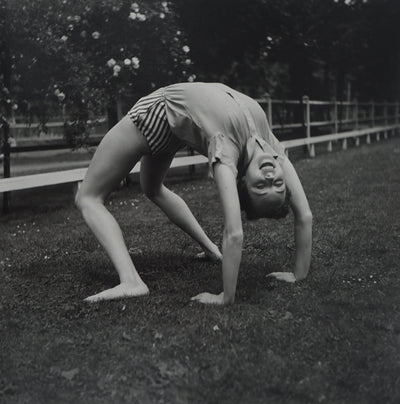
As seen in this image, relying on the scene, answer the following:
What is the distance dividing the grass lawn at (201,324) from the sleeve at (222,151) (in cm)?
87

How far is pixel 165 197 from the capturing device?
450 centimetres

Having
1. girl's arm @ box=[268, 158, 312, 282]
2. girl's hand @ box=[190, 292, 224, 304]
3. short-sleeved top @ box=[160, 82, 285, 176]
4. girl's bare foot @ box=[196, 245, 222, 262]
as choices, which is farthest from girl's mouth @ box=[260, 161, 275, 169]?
girl's bare foot @ box=[196, 245, 222, 262]

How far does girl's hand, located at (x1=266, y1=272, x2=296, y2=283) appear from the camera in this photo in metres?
4.04

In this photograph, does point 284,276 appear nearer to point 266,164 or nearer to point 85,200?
point 266,164

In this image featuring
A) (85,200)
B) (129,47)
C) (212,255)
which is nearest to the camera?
(85,200)

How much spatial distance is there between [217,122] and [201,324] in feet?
3.76

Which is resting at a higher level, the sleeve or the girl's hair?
the sleeve

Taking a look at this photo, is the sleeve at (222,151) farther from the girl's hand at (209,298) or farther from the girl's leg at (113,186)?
the girl's hand at (209,298)

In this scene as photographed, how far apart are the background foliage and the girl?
14.5ft

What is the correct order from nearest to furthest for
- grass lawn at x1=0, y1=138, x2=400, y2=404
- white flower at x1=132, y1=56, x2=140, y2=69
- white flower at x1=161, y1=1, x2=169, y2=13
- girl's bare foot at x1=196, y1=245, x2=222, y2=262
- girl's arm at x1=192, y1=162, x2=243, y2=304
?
1. grass lawn at x1=0, y1=138, x2=400, y2=404
2. girl's arm at x1=192, y1=162, x2=243, y2=304
3. girl's bare foot at x1=196, y1=245, x2=222, y2=262
4. white flower at x1=132, y1=56, x2=140, y2=69
5. white flower at x1=161, y1=1, x2=169, y2=13

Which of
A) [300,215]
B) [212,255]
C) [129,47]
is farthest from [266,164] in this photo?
[129,47]

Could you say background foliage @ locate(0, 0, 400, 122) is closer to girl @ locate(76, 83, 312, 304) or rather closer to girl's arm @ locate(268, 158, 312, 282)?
girl @ locate(76, 83, 312, 304)

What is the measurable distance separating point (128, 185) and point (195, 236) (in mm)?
5721

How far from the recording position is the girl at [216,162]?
335 cm
